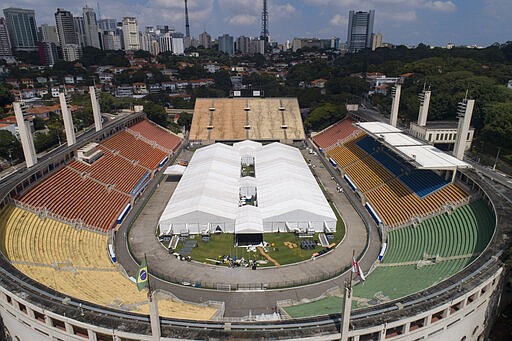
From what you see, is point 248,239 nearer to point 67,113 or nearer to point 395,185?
point 395,185

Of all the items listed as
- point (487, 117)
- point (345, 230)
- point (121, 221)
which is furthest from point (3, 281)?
point (487, 117)

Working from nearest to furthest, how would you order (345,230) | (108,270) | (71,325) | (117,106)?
(71,325) → (108,270) → (345,230) → (117,106)

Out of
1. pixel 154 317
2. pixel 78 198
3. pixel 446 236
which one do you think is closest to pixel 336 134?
pixel 446 236

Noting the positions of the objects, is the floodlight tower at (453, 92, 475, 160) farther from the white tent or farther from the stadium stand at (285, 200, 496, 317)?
the white tent

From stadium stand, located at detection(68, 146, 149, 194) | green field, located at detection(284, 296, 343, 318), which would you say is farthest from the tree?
green field, located at detection(284, 296, 343, 318)

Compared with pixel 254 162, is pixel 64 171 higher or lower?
higher

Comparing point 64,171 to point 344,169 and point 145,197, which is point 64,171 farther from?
point 344,169
